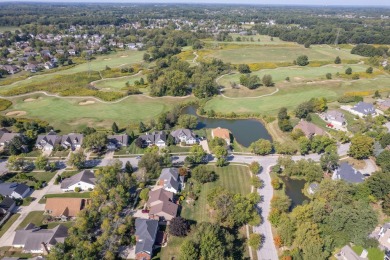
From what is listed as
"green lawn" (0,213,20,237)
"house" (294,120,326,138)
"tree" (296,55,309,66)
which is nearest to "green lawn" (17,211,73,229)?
"green lawn" (0,213,20,237)

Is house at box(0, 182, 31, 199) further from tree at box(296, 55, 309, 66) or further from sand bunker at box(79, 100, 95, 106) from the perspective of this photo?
tree at box(296, 55, 309, 66)

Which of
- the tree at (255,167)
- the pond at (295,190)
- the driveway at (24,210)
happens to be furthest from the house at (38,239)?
the pond at (295,190)

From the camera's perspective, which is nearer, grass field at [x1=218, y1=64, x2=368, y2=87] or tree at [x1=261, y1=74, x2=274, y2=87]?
tree at [x1=261, y1=74, x2=274, y2=87]

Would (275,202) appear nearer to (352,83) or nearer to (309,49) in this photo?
(352,83)

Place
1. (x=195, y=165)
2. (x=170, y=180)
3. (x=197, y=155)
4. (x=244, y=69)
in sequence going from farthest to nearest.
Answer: (x=244, y=69) → (x=195, y=165) → (x=197, y=155) → (x=170, y=180)

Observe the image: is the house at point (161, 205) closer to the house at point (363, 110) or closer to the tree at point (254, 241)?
the tree at point (254, 241)

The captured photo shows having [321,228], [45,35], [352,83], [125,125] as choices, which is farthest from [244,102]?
[45,35]

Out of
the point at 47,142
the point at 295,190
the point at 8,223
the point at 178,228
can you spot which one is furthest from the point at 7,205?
the point at 295,190

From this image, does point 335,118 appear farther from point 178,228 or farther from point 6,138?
point 6,138
